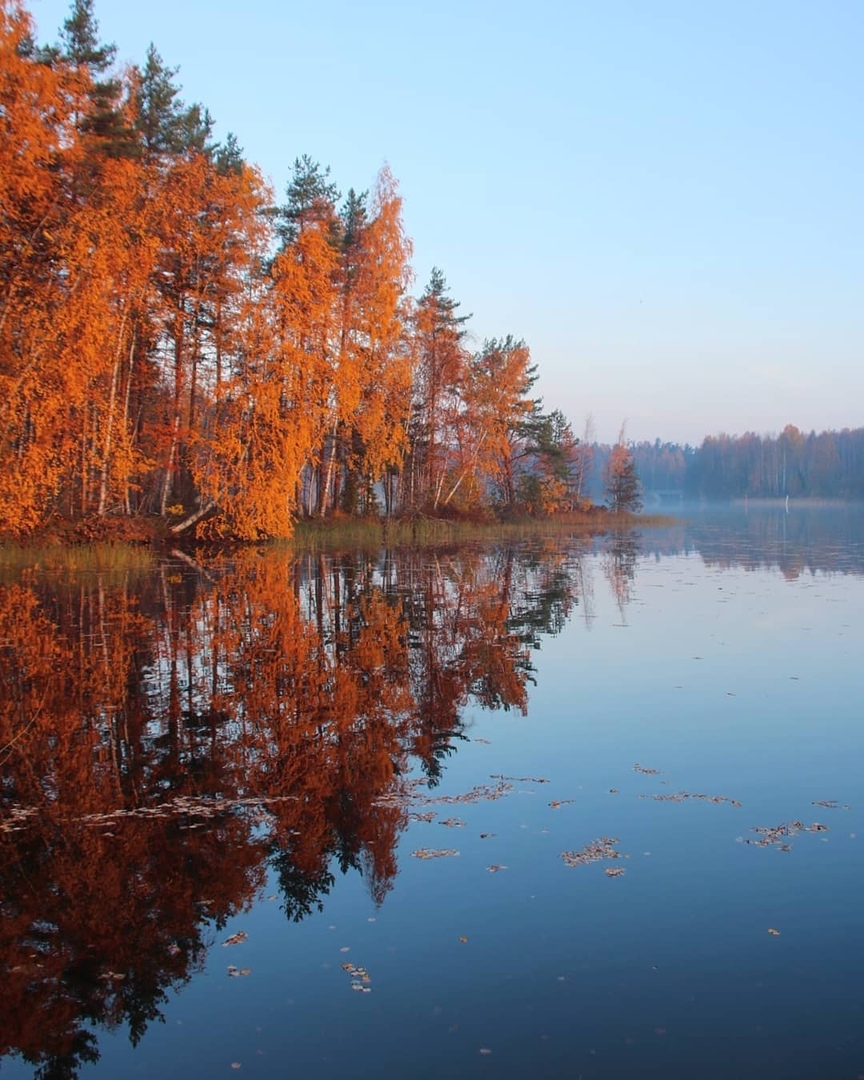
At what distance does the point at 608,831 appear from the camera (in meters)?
6.66

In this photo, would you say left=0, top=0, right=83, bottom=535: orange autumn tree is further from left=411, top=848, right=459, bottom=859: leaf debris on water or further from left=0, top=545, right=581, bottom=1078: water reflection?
left=411, top=848, right=459, bottom=859: leaf debris on water

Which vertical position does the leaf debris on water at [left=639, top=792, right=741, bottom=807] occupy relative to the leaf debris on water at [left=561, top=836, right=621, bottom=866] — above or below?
above

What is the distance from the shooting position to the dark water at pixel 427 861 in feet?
13.9

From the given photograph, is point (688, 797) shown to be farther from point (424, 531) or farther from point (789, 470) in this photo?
point (789, 470)

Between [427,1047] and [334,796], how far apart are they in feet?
10.2

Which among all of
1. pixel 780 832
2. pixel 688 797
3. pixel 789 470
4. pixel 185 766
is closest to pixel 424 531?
pixel 185 766

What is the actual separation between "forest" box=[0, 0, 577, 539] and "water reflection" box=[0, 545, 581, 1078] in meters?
9.09

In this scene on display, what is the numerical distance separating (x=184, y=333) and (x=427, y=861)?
3018 centimetres

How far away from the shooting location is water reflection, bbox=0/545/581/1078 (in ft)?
16.0

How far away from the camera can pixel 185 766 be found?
790 centimetres

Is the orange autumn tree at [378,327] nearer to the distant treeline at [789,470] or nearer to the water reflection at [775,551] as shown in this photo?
the water reflection at [775,551]

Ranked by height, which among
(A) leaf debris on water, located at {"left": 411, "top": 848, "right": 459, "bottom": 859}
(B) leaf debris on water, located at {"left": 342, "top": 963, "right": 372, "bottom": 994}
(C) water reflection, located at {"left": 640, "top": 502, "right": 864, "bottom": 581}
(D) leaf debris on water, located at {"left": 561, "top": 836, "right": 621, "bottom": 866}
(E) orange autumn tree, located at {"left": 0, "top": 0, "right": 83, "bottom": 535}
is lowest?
(B) leaf debris on water, located at {"left": 342, "top": 963, "right": 372, "bottom": 994}

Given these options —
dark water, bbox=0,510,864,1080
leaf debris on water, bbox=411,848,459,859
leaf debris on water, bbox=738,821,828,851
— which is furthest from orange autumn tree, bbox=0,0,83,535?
leaf debris on water, bbox=738,821,828,851

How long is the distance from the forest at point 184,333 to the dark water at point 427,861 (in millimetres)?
12737
